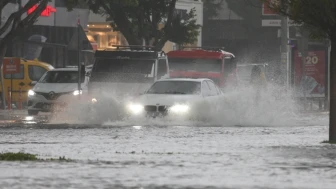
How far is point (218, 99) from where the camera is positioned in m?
34.7

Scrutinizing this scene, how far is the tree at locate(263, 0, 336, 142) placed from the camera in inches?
891

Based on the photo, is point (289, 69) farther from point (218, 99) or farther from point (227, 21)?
point (227, 21)

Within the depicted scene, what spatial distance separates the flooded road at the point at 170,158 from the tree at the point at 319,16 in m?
0.96

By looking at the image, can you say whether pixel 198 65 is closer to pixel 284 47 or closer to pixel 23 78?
pixel 284 47

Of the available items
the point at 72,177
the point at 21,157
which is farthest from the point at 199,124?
the point at 72,177

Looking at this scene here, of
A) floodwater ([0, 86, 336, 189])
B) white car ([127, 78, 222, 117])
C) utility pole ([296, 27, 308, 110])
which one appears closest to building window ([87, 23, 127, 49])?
utility pole ([296, 27, 308, 110])

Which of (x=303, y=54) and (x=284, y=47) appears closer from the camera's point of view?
(x=284, y=47)

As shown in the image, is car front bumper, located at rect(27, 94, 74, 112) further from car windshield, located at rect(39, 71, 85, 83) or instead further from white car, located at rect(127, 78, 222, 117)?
white car, located at rect(127, 78, 222, 117)

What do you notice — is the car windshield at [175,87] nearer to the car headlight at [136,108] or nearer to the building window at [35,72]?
the car headlight at [136,108]

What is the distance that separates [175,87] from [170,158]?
15.8 metres

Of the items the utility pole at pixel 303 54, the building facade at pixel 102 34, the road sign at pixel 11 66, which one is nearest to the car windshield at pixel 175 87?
the road sign at pixel 11 66

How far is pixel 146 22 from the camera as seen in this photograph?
54.0m

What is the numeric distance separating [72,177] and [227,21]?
94.2 meters

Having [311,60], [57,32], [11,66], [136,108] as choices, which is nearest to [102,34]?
[57,32]
